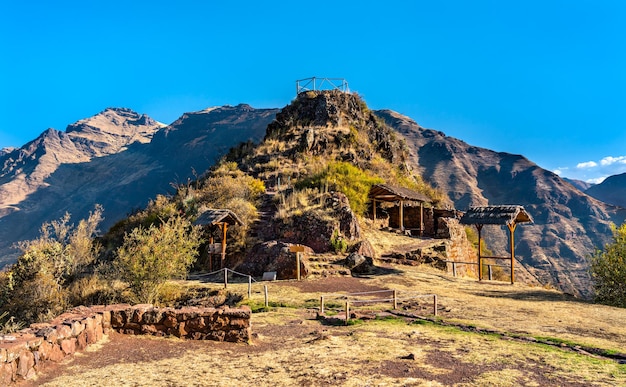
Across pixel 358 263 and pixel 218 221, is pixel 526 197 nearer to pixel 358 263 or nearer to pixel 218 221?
pixel 358 263

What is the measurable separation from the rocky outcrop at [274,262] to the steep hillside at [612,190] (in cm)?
12282

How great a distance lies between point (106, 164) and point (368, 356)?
110 metres

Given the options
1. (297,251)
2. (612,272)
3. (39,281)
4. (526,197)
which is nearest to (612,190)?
(526,197)

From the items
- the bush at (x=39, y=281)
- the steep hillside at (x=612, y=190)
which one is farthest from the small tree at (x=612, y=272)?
the steep hillside at (x=612, y=190)

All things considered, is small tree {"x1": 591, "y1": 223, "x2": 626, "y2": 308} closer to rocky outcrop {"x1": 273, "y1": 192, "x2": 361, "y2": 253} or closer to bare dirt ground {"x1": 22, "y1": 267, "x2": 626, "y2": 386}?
bare dirt ground {"x1": 22, "y1": 267, "x2": 626, "y2": 386}

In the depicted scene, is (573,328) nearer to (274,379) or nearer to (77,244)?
(274,379)

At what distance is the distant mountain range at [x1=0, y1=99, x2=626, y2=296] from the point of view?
7894cm

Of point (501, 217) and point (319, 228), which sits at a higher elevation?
point (501, 217)

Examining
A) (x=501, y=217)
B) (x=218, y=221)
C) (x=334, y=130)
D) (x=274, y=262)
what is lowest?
(x=274, y=262)

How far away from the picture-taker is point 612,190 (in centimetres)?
12131

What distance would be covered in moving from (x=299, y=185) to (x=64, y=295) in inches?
639

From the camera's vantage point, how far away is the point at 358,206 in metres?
27.5

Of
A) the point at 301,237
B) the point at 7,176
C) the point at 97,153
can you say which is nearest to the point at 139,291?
the point at 301,237

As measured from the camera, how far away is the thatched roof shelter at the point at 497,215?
1992 cm
